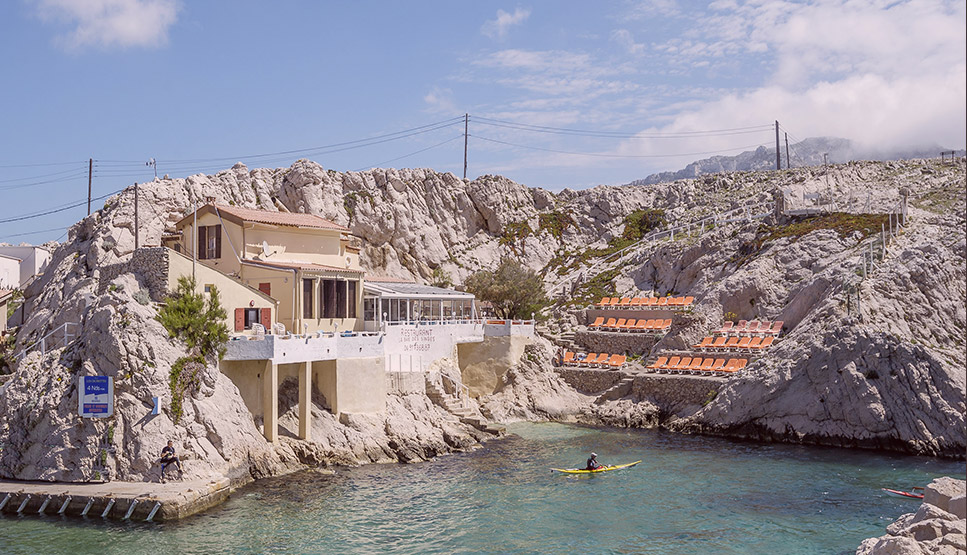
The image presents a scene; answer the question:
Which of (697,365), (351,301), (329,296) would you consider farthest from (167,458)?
(697,365)

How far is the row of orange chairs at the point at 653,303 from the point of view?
53.2 metres

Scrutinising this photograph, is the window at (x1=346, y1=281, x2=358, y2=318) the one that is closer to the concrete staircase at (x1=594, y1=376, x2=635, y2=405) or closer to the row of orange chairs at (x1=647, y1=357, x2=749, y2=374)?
the concrete staircase at (x1=594, y1=376, x2=635, y2=405)

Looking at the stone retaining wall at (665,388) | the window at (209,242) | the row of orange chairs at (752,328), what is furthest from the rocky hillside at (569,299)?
the window at (209,242)

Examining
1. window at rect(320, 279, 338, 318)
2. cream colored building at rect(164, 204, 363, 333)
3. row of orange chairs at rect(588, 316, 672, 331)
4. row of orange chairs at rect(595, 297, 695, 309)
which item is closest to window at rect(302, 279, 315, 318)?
cream colored building at rect(164, 204, 363, 333)

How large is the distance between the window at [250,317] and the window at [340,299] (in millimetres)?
5706

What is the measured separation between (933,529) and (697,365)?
2706 centimetres

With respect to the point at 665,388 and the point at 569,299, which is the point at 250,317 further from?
the point at 569,299

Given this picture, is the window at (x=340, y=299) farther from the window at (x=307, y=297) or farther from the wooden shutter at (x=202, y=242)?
the wooden shutter at (x=202, y=242)

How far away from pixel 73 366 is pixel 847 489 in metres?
28.5

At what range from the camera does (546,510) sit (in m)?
26.6

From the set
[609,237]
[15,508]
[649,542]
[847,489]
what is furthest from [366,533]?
[609,237]

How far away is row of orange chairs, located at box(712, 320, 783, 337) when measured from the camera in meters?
45.8

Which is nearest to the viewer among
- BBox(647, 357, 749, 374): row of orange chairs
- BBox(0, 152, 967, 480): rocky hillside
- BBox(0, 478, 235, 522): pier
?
BBox(0, 478, 235, 522): pier

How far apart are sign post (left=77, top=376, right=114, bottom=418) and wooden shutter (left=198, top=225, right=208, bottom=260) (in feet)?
46.8
